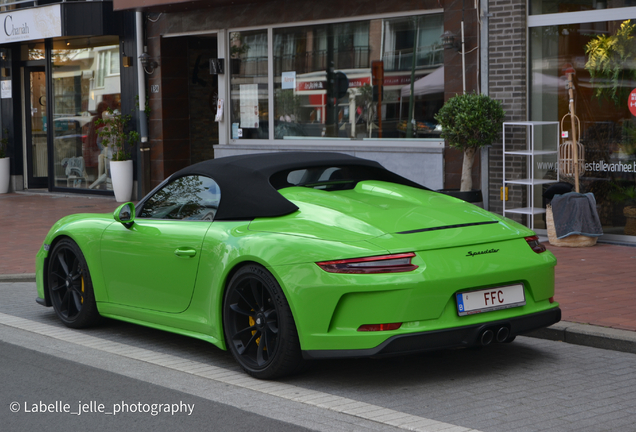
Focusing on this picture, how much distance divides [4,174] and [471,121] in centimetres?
1359

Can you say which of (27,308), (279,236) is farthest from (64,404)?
(27,308)

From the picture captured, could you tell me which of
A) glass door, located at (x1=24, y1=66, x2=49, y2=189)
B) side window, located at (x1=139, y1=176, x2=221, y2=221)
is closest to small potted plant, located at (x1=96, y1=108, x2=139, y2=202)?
glass door, located at (x1=24, y1=66, x2=49, y2=189)

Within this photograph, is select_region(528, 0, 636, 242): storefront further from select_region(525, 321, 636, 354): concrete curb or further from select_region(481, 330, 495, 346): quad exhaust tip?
select_region(481, 330, 495, 346): quad exhaust tip

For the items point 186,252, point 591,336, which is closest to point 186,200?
point 186,252

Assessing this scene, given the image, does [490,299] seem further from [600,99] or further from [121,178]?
[121,178]

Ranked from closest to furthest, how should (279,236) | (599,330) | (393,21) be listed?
1. (279,236)
2. (599,330)
3. (393,21)

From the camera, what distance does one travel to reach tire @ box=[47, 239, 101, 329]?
6.49 meters

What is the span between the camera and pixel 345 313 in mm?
4711

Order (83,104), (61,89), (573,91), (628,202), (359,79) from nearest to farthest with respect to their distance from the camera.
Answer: (628,202), (573,91), (359,79), (83,104), (61,89)

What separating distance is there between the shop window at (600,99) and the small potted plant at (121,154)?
8.90 meters

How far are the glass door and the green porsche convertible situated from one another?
15.5 metres

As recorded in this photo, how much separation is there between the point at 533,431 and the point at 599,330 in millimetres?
2069

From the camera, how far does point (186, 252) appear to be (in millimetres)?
5504

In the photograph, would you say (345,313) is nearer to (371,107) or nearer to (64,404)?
(64,404)
